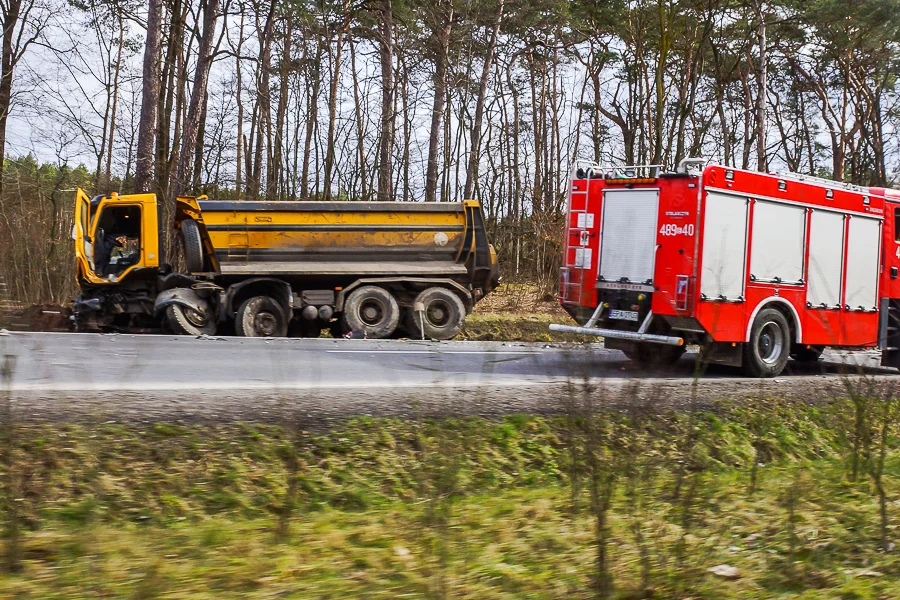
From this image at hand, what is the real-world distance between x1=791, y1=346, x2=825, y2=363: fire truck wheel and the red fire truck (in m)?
0.07

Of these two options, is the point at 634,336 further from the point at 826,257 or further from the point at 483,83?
the point at 483,83

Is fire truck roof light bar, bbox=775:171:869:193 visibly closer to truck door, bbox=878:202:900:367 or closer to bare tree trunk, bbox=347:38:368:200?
truck door, bbox=878:202:900:367

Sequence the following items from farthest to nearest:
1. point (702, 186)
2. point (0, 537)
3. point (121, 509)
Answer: point (702, 186), point (121, 509), point (0, 537)

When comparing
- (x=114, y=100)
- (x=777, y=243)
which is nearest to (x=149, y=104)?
(x=777, y=243)

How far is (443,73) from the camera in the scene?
28547 millimetres

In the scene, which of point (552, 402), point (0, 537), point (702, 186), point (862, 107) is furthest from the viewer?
point (862, 107)

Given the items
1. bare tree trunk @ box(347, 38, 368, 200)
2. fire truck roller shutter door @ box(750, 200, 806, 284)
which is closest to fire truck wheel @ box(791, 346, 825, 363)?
fire truck roller shutter door @ box(750, 200, 806, 284)

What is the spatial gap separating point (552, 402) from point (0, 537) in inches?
199

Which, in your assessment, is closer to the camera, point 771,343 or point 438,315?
point 771,343

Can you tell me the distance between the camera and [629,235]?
11570 mm

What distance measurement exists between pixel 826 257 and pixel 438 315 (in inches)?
270

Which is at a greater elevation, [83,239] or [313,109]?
[313,109]

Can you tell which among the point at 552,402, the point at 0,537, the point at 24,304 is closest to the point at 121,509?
the point at 0,537

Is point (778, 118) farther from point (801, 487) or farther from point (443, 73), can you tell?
point (801, 487)
